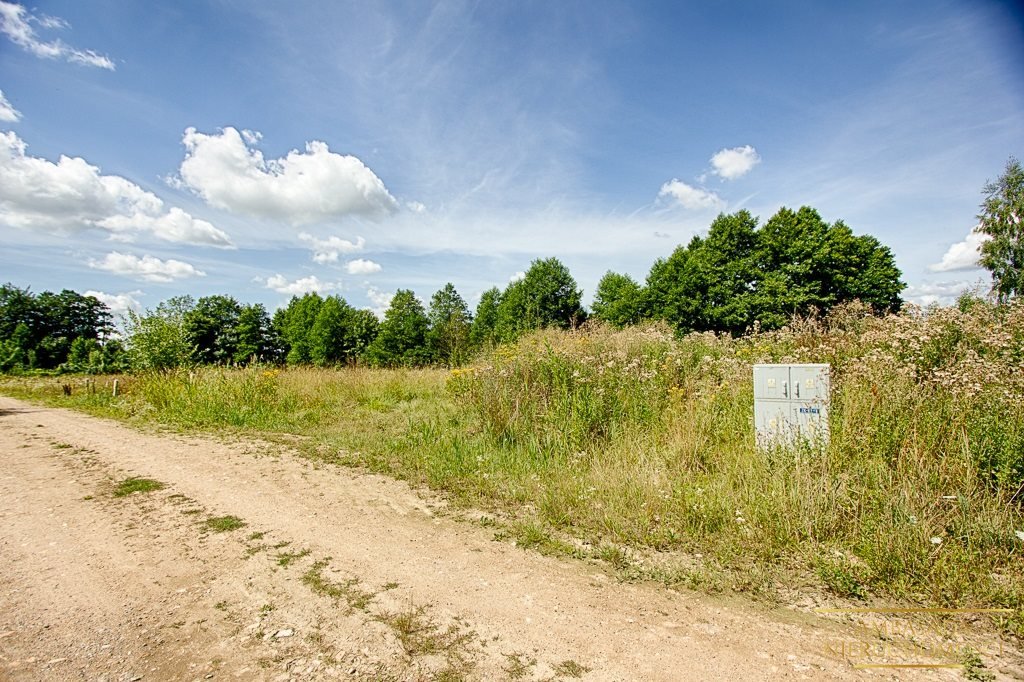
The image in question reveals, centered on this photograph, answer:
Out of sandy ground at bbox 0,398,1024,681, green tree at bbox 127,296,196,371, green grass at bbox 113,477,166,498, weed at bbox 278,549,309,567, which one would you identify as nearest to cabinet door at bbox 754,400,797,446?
sandy ground at bbox 0,398,1024,681

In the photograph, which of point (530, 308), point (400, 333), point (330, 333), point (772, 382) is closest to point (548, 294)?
point (400, 333)

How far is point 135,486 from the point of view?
5.37 m

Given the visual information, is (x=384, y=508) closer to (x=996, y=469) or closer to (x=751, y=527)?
(x=751, y=527)

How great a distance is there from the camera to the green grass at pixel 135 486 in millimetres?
5168

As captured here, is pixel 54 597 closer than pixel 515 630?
No

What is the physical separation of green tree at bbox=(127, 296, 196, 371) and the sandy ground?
1056 cm

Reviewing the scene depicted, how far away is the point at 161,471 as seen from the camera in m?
6.06

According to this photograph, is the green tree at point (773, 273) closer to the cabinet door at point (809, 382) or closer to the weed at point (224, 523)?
the cabinet door at point (809, 382)

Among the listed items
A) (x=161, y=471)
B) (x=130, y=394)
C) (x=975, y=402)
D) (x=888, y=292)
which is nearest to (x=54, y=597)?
(x=161, y=471)

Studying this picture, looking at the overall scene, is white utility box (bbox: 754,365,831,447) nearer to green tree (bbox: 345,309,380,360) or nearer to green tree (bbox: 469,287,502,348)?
green tree (bbox: 469,287,502,348)

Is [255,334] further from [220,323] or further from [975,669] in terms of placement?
[975,669]

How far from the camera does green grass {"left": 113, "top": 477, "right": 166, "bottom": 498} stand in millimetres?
5168

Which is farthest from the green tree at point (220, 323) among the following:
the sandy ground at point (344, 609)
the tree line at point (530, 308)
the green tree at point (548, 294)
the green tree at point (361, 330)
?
the sandy ground at point (344, 609)

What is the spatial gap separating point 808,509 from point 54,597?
549cm
